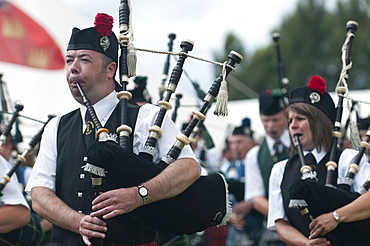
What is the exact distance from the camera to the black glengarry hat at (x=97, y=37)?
2943 millimetres

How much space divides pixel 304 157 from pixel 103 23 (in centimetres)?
137

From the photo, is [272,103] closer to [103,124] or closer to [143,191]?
[103,124]

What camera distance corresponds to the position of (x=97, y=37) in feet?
9.78

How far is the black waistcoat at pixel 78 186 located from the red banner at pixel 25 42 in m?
7.48

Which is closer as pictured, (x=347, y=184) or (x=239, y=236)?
(x=347, y=184)

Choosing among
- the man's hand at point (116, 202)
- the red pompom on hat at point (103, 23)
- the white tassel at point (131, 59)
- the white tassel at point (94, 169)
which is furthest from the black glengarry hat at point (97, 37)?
the man's hand at point (116, 202)

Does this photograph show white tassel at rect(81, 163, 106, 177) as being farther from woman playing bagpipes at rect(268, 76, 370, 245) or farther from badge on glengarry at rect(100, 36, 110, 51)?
woman playing bagpipes at rect(268, 76, 370, 245)

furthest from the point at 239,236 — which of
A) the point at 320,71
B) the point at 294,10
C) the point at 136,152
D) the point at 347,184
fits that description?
the point at 294,10

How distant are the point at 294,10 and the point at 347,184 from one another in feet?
99.5

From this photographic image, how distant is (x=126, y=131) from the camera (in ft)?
8.97

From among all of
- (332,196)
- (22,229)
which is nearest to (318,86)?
(332,196)

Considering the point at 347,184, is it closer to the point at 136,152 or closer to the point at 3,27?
the point at 136,152

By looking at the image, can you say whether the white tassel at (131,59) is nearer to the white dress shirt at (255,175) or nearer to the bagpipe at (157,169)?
the bagpipe at (157,169)

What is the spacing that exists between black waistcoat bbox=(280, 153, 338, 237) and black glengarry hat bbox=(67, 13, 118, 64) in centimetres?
131
